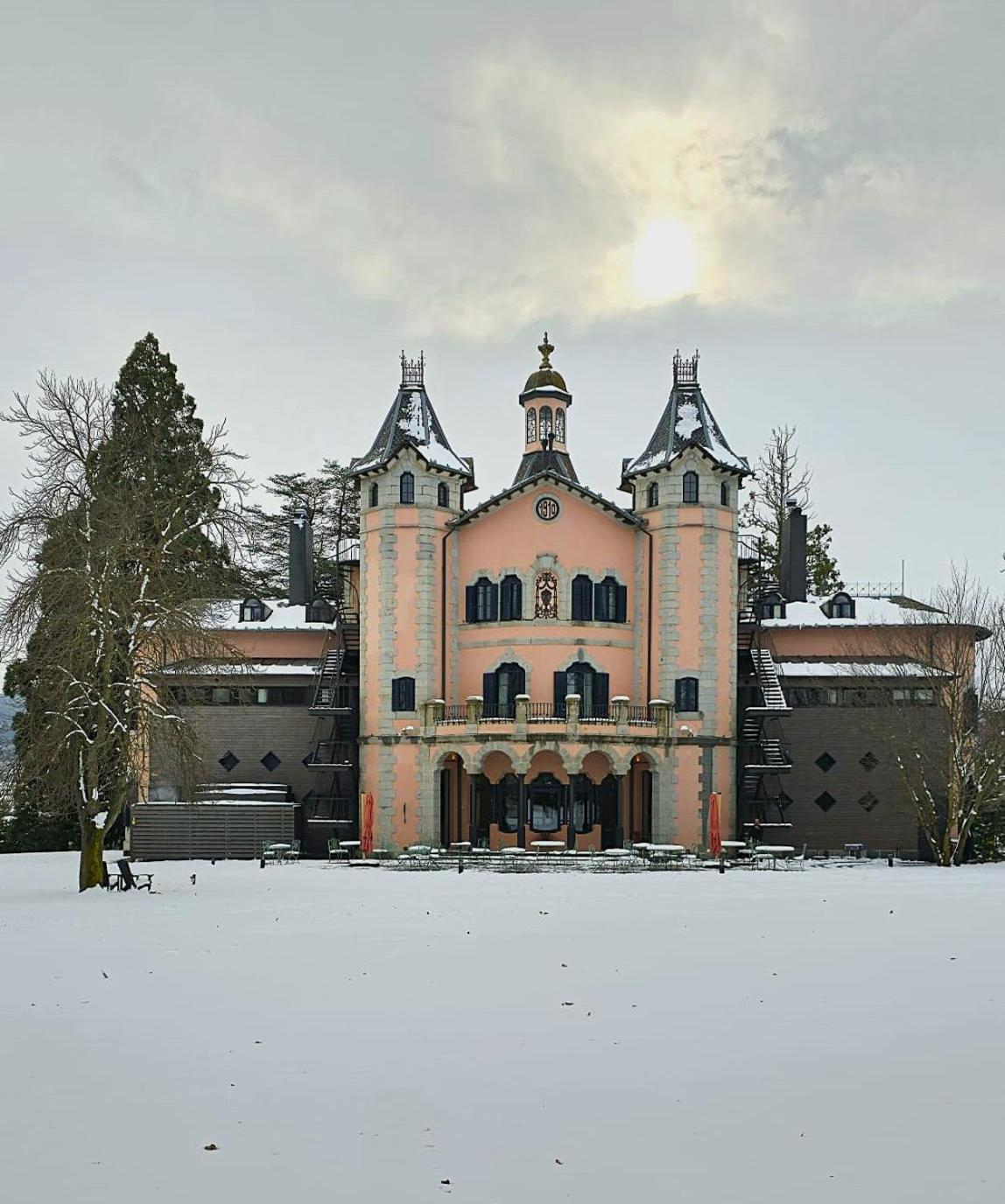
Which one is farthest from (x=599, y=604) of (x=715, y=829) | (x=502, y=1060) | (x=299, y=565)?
(x=502, y=1060)

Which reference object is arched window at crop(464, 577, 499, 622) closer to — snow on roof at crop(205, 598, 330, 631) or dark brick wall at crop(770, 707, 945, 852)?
snow on roof at crop(205, 598, 330, 631)

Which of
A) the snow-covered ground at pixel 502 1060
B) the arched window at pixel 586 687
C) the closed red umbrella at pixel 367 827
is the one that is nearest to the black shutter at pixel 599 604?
the arched window at pixel 586 687

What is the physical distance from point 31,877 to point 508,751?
1605 centimetres

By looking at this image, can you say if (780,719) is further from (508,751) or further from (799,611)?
(508,751)

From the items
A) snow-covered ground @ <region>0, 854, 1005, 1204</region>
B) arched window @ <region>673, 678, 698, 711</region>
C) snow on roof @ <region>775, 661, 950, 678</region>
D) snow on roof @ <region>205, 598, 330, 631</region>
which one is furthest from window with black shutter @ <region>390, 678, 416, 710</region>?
snow-covered ground @ <region>0, 854, 1005, 1204</region>

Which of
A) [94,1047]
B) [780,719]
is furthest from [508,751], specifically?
[94,1047]

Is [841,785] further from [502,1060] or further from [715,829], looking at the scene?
[502,1060]

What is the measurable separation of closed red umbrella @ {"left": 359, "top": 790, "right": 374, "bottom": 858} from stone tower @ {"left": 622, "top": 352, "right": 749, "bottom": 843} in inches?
404

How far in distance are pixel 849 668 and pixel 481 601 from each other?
43.5 feet

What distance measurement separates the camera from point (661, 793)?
46.3 meters

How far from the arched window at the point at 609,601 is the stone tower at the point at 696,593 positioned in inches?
46.4

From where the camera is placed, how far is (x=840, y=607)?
169 ft

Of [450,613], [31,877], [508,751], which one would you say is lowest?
[31,877]

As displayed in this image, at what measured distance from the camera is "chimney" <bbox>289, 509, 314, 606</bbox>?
56.3 metres
